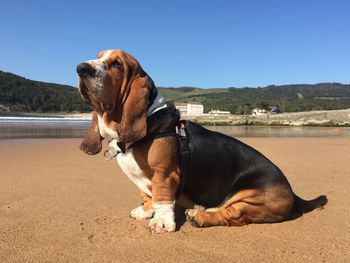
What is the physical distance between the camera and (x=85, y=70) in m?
3.23

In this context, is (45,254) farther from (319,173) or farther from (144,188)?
(319,173)

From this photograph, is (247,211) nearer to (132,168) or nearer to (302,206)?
(302,206)

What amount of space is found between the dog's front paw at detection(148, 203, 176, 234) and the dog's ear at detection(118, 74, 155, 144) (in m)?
0.67

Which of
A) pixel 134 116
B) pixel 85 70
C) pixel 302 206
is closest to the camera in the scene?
pixel 85 70

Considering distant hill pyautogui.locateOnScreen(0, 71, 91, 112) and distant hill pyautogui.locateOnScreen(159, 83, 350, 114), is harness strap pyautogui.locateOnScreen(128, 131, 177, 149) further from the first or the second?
distant hill pyautogui.locateOnScreen(159, 83, 350, 114)

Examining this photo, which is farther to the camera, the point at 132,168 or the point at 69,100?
the point at 69,100

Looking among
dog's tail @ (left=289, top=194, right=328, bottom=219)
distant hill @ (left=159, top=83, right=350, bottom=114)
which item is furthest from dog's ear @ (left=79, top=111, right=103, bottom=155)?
distant hill @ (left=159, top=83, right=350, bottom=114)

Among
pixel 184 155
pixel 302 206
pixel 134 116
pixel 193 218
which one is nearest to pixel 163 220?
pixel 193 218

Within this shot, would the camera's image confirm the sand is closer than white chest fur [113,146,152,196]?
Yes

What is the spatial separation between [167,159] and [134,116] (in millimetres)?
485

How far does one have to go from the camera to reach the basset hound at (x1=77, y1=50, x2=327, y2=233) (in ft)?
11.2

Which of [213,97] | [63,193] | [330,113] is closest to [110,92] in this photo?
[63,193]

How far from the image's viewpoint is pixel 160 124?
3611 millimetres

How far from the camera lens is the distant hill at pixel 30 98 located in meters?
89.0
